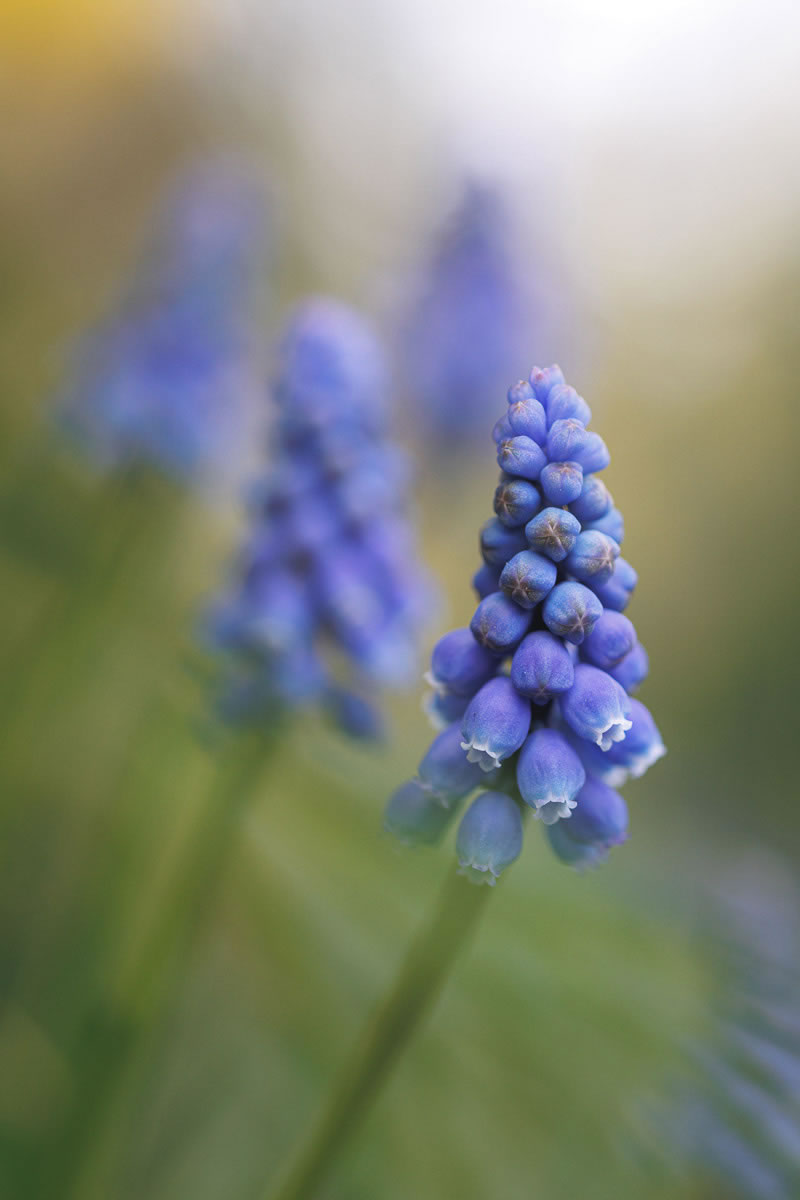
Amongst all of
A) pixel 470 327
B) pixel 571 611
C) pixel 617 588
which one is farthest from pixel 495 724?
pixel 470 327

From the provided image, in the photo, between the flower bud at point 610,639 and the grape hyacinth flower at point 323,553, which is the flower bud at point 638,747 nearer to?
the flower bud at point 610,639

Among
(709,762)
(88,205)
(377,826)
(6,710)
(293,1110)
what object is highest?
(88,205)

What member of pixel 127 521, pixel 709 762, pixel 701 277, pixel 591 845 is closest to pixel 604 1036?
pixel 591 845

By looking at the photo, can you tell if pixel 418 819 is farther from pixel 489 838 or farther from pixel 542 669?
pixel 542 669

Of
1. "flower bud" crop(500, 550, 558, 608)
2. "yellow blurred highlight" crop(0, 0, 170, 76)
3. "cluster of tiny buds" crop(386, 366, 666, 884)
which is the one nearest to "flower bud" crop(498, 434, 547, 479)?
"cluster of tiny buds" crop(386, 366, 666, 884)

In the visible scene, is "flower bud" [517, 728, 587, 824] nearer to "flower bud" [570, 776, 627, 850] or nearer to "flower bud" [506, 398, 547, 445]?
"flower bud" [570, 776, 627, 850]

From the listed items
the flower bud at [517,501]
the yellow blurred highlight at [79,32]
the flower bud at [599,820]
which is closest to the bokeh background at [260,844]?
the yellow blurred highlight at [79,32]

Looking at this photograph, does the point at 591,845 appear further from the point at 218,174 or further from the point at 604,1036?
the point at 218,174
